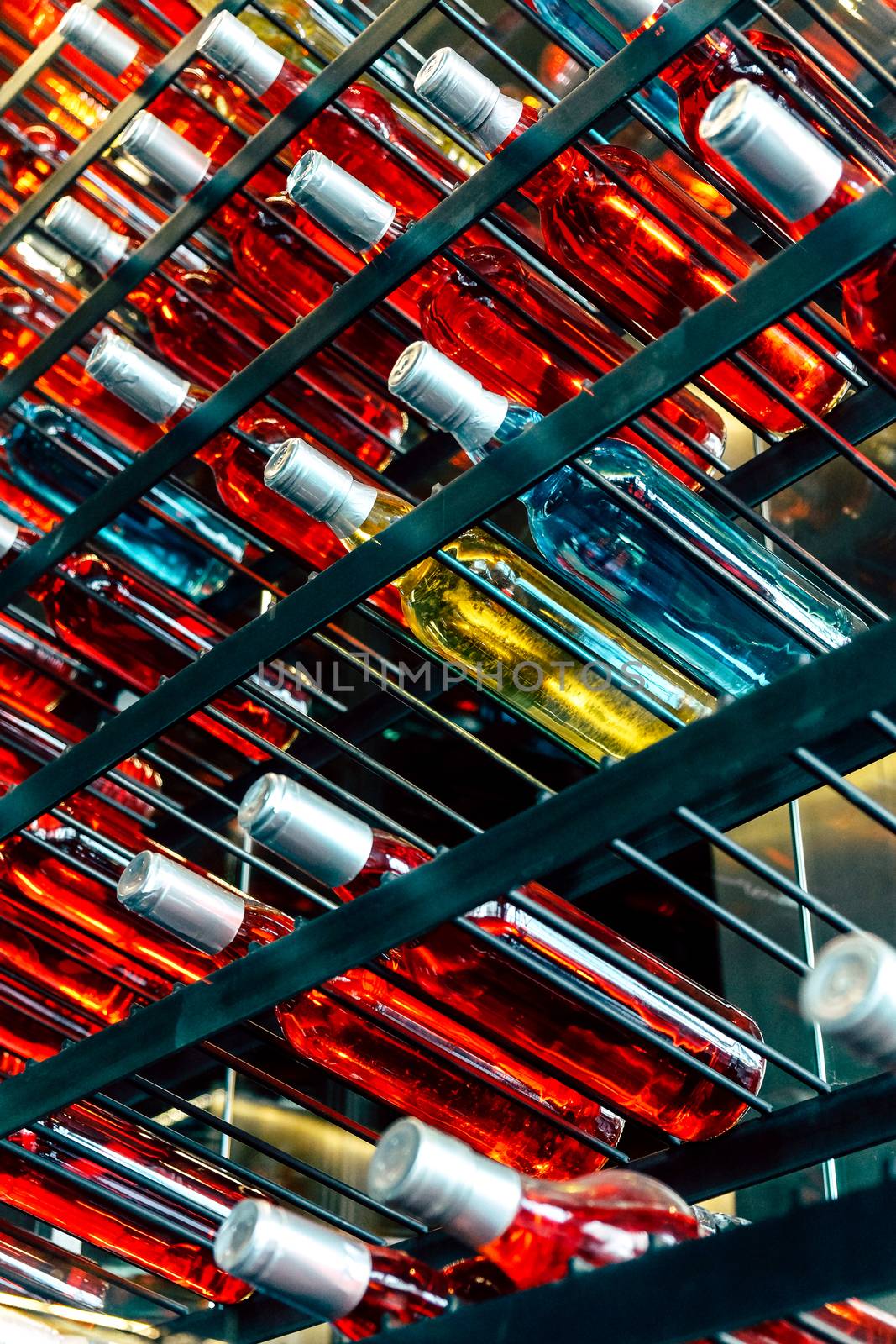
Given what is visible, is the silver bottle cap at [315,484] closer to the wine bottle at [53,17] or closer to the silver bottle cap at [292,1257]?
the silver bottle cap at [292,1257]

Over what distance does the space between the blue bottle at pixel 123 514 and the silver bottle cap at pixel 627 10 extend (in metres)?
0.39

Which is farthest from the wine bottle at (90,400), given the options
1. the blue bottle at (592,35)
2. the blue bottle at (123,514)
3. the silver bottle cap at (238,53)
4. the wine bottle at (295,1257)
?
the wine bottle at (295,1257)

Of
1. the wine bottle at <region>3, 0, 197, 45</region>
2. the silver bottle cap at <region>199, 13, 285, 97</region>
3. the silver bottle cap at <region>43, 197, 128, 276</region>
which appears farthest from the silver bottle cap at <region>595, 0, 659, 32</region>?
the wine bottle at <region>3, 0, 197, 45</region>

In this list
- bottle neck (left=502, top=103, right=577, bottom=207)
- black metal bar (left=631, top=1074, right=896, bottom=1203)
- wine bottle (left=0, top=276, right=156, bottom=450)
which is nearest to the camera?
black metal bar (left=631, top=1074, right=896, bottom=1203)

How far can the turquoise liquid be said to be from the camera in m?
0.63

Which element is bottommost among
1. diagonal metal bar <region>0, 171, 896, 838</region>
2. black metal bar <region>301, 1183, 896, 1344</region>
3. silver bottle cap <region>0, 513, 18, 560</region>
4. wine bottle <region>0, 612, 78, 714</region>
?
black metal bar <region>301, 1183, 896, 1344</region>

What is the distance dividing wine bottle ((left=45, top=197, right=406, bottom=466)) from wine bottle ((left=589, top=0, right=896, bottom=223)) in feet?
0.75

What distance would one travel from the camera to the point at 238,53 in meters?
0.73

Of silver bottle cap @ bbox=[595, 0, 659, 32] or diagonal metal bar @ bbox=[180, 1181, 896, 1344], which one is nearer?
diagonal metal bar @ bbox=[180, 1181, 896, 1344]

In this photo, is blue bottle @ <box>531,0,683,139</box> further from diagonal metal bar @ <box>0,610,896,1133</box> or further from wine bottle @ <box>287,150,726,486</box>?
diagonal metal bar @ <box>0,610,896,1133</box>

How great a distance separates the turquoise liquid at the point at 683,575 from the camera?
63 cm

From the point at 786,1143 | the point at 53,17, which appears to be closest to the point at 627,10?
the point at 786,1143

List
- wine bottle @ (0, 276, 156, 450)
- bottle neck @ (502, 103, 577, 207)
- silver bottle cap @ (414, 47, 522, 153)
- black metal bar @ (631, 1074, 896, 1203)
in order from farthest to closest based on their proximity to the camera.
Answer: wine bottle @ (0, 276, 156, 450) < bottle neck @ (502, 103, 577, 207) < silver bottle cap @ (414, 47, 522, 153) < black metal bar @ (631, 1074, 896, 1203)

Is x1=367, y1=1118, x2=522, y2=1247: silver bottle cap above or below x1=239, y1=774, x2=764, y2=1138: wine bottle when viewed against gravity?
below
